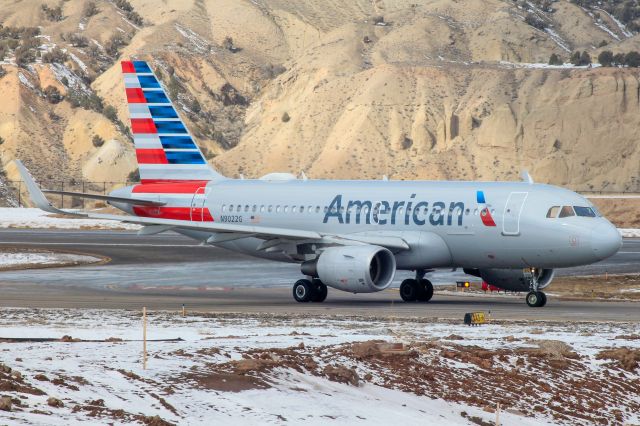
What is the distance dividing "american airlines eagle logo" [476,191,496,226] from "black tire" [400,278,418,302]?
380 cm

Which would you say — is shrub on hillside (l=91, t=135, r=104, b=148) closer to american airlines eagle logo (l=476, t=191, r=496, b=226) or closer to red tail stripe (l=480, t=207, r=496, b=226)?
american airlines eagle logo (l=476, t=191, r=496, b=226)

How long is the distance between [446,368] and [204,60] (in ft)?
454

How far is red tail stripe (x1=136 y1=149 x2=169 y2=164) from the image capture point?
4600 centimetres

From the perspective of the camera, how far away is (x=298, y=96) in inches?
5463

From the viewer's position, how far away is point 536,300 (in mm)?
37062

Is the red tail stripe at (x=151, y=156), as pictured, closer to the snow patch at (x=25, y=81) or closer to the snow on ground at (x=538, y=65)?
the snow on ground at (x=538, y=65)

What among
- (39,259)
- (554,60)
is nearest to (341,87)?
(554,60)

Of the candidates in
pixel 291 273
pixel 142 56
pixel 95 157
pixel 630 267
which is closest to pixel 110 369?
→ pixel 291 273

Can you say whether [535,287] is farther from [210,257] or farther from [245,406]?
[210,257]

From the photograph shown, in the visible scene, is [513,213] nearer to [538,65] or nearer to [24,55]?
[538,65]

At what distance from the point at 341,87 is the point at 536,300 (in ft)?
325

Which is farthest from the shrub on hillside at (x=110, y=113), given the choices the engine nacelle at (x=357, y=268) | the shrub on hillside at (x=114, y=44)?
the engine nacelle at (x=357, y=268)

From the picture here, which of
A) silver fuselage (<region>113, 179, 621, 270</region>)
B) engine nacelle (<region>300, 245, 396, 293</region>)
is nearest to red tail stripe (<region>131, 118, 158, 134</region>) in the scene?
silver fuselage (<region>113, 179, 621, 270</region>)

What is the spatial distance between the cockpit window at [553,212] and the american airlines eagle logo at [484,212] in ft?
5.51
